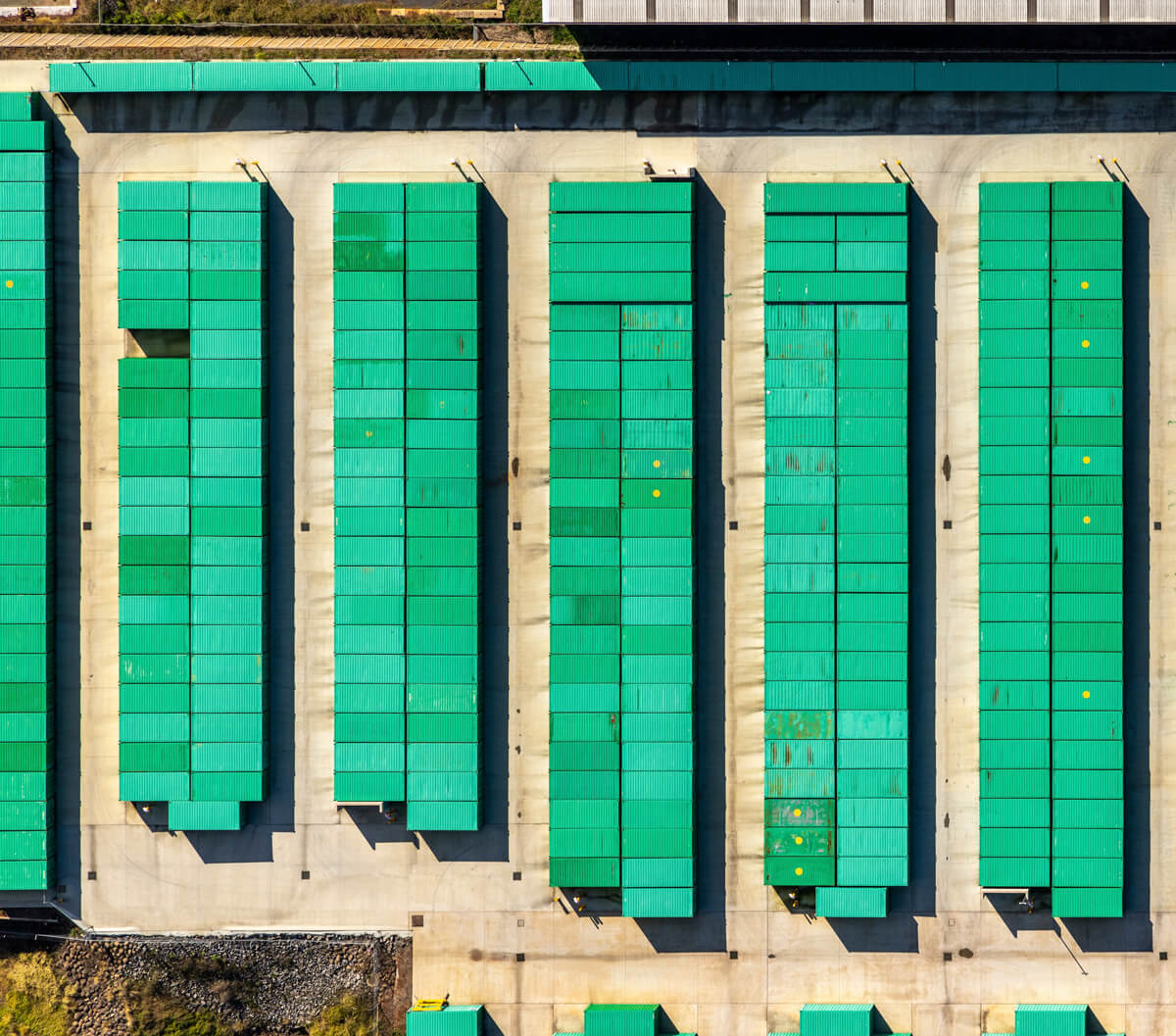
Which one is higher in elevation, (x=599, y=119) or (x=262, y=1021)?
(x=599, y=119)

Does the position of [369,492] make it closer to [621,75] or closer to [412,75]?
[412,75]

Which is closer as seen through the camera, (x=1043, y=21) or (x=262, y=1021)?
(x=1043, y=21)

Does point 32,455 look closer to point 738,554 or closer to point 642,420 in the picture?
point 642,420

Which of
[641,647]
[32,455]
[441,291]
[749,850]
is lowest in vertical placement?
[749,850]

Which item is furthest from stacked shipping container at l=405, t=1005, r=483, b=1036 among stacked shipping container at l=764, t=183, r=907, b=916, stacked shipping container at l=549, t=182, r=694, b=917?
stacked shipping container at l=764, t=183, r=907, b=916

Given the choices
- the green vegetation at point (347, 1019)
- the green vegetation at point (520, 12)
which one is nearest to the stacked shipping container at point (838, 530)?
the green vegetation at point (520, 12)

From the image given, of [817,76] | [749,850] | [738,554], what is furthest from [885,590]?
[817,76]

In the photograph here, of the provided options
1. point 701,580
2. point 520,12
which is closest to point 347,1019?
point 701,580

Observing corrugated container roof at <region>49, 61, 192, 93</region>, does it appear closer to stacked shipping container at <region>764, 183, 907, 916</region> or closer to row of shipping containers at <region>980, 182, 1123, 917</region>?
stacked shipping container at <region>764, 183, 907, 916</region>
